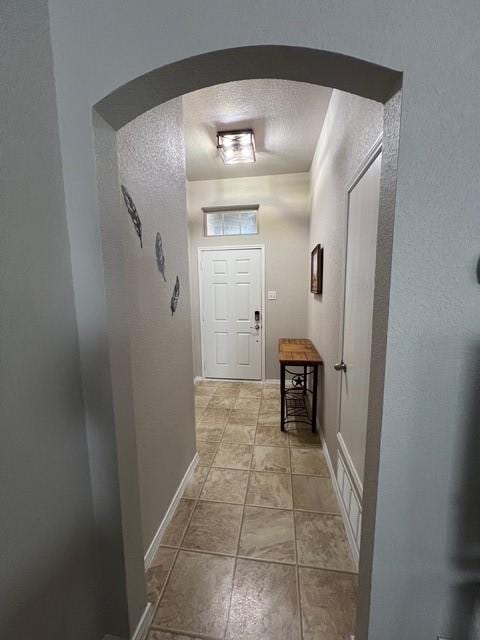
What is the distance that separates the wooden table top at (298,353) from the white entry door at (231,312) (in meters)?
0.72

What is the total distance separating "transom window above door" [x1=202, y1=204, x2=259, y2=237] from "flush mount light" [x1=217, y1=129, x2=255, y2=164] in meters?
0.73

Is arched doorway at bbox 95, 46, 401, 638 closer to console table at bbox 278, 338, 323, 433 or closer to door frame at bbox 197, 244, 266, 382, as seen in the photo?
console table at bbox 278, 338, 323, 433

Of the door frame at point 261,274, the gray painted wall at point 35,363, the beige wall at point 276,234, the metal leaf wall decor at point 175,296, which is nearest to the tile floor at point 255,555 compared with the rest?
the gray painted wall at point 35,363

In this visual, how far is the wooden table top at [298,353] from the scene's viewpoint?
2.58 meters

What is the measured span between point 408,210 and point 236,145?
8.54 ft

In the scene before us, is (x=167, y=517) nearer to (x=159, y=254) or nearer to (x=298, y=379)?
(x=159, y=254)

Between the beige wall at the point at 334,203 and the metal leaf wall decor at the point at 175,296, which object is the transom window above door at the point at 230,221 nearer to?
the beige wall at the point at 334,203

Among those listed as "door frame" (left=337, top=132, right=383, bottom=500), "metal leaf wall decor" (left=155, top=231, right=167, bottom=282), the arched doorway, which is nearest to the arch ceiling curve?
the arched doorway

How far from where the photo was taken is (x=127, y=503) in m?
1.04

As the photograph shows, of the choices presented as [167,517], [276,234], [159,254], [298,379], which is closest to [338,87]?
[159,254]

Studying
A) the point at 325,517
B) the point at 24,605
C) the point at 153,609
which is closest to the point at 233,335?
the point at 325,517

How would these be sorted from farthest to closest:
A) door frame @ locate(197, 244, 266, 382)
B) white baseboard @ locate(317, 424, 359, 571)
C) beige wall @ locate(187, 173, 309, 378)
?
door frame @ locate(197, 244, 266, 382) → beige wall @ locate(187, 173, 309, 378) → white baseboard @ locate(317, 424, 359, 571)

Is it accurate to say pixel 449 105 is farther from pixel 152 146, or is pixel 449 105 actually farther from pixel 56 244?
pixel 152 146

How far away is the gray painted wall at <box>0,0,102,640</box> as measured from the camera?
68 centimetres
